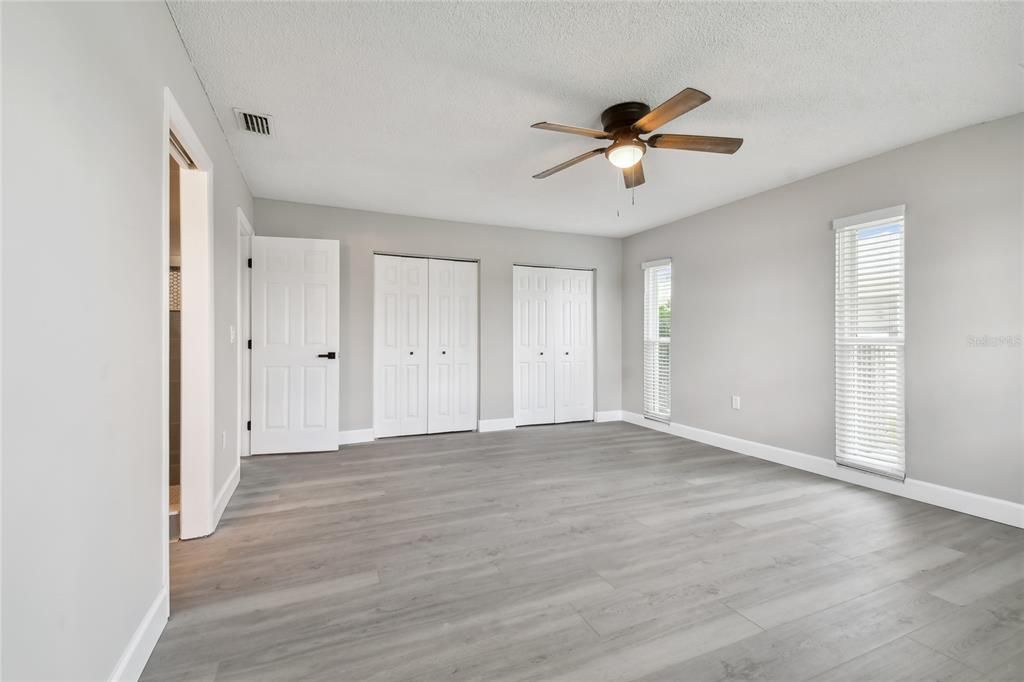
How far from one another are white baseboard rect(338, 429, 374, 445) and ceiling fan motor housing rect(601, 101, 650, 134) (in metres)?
3.84

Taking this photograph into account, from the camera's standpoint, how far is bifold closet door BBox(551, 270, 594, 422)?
593 cm

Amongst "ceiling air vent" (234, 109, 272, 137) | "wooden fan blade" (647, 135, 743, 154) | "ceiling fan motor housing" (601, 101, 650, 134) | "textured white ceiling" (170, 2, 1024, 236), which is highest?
"ceiling air vent" (234, 109, 272, 137)

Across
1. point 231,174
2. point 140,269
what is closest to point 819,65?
point 140,269

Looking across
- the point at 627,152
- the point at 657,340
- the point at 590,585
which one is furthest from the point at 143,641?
the point at 657,340

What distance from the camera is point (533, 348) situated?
5.77 metres

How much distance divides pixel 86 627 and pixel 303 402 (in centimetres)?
331

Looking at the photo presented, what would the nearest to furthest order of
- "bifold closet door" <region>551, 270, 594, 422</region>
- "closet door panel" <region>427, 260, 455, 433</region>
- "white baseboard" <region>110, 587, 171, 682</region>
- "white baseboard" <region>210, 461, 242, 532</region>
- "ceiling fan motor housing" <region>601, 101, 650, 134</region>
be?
"white baseboard" <region>110, 587, 171, 682</region>, "ceiling fan motor housing" <region>601, 101, 650, 134</region>, "white baseboard" <region>210, 461, 242, 532</region>, "closet door panel" <region>427, 260, 455, 433</region>, "bifold closet door" <region>551, 270, 594, 422</region>

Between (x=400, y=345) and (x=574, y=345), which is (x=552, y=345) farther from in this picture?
(x=400, y=345)

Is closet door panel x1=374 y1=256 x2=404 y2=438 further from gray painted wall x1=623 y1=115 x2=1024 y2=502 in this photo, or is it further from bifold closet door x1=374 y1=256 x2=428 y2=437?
gray painted wall x1=623 y1=115 x2=1024 y2=502

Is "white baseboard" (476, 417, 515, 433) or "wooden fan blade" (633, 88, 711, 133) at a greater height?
"wooden fan blade" (633, 88, 711, 133)

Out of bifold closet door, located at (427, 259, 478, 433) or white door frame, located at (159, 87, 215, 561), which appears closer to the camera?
white door frame, located at (159, 87, 215, 561)

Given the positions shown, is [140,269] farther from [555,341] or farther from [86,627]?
[555,341]

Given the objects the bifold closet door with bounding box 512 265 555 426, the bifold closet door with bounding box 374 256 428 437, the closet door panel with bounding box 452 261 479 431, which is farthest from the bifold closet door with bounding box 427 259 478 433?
the bifold closet door with bounding box 512 265 555 426

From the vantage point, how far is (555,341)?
591 cm
